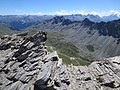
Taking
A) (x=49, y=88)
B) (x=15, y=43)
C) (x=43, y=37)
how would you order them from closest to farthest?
(x=49, y=88), (x=43, y=37), (x=15, y=43)

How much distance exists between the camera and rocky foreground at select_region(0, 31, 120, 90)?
75.0 meters

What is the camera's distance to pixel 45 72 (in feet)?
254

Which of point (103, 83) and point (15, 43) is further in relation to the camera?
point (15, 43)

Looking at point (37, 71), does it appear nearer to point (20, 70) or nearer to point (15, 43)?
point (20, 70)

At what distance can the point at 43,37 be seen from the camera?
4087 inches

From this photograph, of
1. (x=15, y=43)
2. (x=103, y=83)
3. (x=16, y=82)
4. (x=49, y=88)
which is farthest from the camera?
(x=15, y=43)

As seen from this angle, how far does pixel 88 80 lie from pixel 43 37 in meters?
32.2

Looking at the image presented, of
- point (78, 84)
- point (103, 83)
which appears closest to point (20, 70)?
point (78, 84)

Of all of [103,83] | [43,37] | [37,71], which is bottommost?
[103,83]

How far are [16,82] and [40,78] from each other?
1040 cm

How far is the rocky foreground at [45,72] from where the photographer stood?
7504cm

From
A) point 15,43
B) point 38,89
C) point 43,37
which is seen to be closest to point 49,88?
point 38,89

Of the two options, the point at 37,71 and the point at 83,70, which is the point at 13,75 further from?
the point at 83,70

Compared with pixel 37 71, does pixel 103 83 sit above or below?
below
